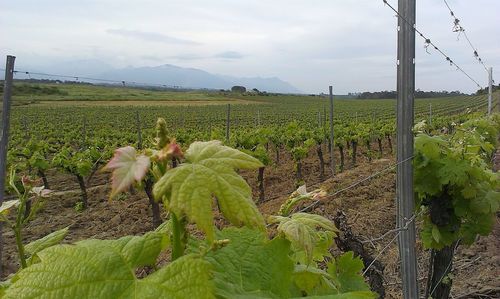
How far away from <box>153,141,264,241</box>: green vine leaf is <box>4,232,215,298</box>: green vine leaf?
95 millimetres

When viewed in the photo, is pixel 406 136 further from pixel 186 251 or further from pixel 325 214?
pixel 325 214

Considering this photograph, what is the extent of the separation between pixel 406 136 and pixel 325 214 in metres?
5.04

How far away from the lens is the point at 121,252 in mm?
922

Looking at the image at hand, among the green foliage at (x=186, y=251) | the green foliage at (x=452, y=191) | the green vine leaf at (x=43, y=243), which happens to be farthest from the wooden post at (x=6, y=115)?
the green foliage at (x=452, y=191)

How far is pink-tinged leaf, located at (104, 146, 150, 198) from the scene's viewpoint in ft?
2.73

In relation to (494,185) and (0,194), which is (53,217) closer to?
(0,194)

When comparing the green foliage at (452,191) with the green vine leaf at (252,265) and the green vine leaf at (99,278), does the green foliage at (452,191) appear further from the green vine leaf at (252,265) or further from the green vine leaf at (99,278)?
the green vine leaf at (99,278)

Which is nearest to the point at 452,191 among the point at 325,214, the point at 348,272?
the point at 348,272

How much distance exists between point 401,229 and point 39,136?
27.6 m

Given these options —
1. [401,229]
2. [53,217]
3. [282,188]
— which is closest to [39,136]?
[53,217]

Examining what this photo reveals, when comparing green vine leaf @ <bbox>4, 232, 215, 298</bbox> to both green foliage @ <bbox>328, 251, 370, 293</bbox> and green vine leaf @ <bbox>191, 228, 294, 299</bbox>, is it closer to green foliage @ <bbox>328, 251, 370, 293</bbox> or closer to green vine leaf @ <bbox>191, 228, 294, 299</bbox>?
green vine leaf @ <bbox>191, 228, 294, 299</bbox>

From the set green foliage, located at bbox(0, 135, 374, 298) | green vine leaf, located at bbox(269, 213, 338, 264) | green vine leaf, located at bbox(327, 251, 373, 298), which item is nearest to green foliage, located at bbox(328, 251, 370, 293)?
green vine leaf, located at bbox(327, 251, 373, 298)

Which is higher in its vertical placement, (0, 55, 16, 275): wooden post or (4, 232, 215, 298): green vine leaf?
(0, 55, 16, 275): wooden post

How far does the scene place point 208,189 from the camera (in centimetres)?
88
